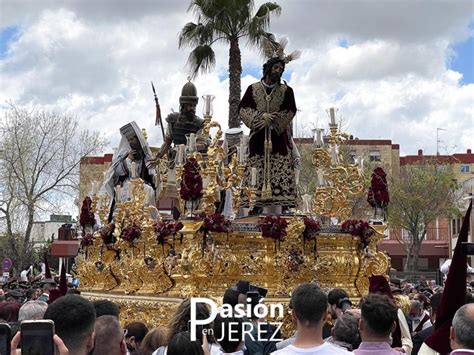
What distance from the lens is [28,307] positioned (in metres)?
7.57

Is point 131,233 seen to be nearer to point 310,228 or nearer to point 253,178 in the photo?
point 253,178

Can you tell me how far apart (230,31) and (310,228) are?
1075cm

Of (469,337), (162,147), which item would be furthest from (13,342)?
(162,147)

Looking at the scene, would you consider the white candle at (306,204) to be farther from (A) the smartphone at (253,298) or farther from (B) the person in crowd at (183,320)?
(B) the person in crowd at (183,320)

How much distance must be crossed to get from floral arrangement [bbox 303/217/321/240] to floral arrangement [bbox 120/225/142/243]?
317 cm

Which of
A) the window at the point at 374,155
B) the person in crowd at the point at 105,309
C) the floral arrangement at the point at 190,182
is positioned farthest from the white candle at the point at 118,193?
the window at the point at 374,155

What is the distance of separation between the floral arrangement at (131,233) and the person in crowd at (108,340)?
31.9 feet

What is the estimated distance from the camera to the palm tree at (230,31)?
73.7 feet

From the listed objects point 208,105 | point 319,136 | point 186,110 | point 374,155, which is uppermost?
point 374,155

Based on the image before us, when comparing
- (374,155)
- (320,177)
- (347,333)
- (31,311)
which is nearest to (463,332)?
(347,333)

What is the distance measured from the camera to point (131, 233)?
14.5 meters

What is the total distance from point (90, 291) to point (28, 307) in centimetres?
876

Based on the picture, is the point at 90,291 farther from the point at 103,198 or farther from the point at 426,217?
the point at 426,217

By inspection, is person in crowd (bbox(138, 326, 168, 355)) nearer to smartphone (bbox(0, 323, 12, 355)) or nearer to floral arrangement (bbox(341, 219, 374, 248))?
smartphone (bbox(0, 323, 12, 355))
